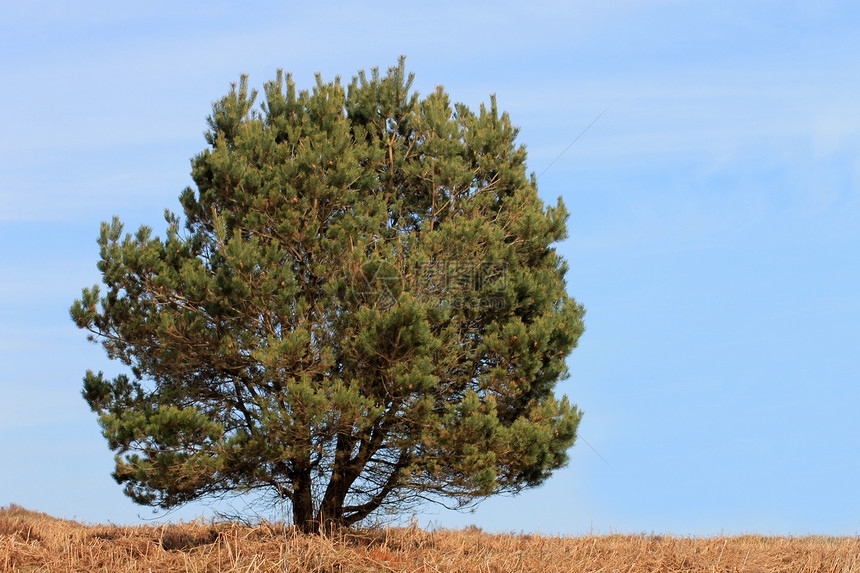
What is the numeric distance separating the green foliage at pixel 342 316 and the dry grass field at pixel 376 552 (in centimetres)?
85

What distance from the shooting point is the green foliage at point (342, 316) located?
10.6m

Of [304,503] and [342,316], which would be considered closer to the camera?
[342,316]

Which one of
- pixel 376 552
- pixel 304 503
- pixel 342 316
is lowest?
pixel 376 552

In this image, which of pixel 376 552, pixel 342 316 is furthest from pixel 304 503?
pixel 342 316

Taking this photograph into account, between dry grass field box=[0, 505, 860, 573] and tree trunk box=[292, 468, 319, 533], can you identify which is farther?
tree trunk box=[292, 468, 319, 533]

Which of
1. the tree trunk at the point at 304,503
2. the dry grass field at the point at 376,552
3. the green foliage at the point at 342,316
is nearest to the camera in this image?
the dry grass field at the point at 376,552

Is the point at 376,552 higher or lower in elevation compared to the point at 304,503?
lower

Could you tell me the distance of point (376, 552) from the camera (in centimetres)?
1027

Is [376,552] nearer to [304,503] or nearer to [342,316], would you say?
[304,503]

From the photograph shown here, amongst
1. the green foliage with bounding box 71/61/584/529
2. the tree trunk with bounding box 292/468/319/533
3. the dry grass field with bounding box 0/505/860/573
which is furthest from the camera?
the tree trunk with bounding box 292/468/319/533

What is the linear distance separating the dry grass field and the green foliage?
2.78ft

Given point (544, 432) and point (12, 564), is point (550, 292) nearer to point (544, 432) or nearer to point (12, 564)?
point (544, 432)

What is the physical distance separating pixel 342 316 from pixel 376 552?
335 centimetres

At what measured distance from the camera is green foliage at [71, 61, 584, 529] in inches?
417
